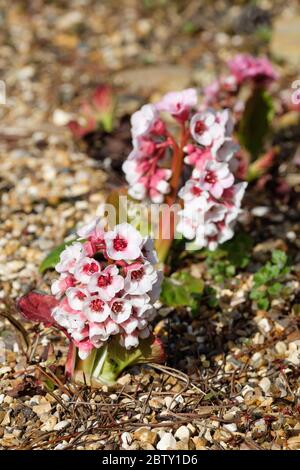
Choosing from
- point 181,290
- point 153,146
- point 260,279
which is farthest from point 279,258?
point 153,146

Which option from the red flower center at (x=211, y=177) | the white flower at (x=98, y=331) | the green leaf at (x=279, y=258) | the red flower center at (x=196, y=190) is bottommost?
the green leaf at (x=279, y=258)

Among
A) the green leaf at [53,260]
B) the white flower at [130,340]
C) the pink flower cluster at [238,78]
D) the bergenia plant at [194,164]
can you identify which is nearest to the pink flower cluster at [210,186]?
the bergenia plant at [194,164]

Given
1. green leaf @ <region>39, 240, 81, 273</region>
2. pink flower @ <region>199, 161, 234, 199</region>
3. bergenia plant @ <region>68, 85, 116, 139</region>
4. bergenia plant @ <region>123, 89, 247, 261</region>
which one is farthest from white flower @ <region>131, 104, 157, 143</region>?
bergenia plant @ <region>68, 85, 116, 139</region>

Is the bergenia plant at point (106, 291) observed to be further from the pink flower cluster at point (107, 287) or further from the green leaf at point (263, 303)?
the green leaf at point (263, 303)

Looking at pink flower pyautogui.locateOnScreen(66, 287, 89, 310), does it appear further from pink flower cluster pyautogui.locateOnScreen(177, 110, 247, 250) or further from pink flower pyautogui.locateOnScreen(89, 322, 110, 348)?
pink flower cluster pyautogui.locateOnScreen(177, 110, 247, 250)

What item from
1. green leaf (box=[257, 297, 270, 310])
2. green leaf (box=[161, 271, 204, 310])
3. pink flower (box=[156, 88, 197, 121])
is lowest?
green leaf (box=[257, 297, 270, 310])

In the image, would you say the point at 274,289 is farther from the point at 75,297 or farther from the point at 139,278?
the point at 75,297
